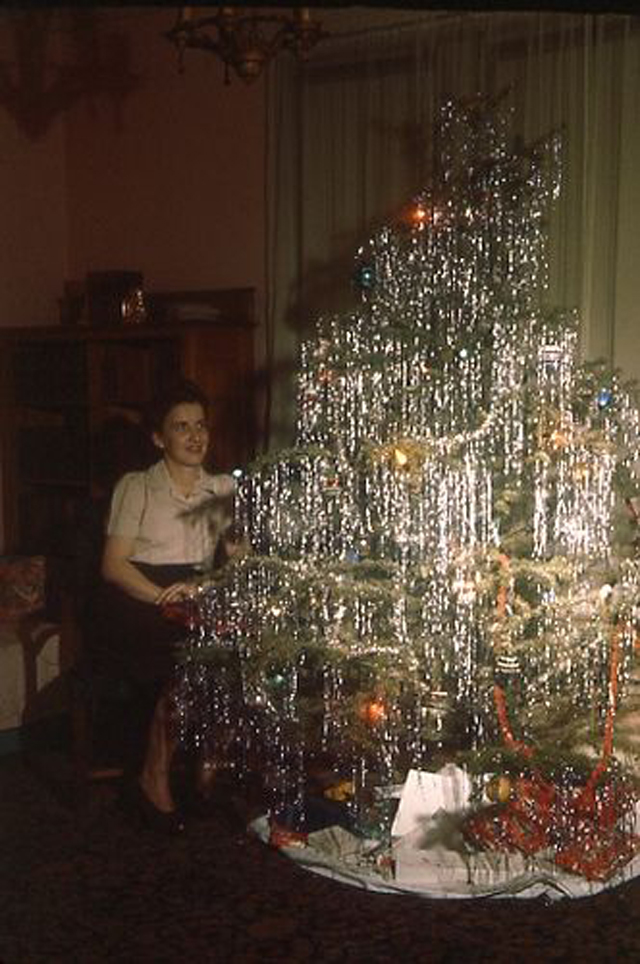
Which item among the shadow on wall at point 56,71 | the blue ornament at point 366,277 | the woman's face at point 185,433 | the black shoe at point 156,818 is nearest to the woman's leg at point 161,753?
the black shoe at point 156,818

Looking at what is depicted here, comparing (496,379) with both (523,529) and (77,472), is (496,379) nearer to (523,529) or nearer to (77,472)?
(523,529)

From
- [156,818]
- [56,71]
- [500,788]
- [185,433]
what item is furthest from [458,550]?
[56,71]

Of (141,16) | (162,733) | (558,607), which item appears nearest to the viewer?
(558,607)

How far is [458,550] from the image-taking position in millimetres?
3139

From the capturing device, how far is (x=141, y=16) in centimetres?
477

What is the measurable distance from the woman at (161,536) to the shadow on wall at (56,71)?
1819mm

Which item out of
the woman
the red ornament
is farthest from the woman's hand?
the red ornament

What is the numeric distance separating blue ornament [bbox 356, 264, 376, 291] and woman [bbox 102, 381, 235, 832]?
0.69m

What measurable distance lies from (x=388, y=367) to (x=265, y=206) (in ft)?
4.84

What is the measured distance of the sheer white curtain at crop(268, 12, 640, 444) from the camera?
3.56 meters

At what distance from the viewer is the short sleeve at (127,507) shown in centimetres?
359

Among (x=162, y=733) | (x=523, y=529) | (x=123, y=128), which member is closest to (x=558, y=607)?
(x=523, y=529)

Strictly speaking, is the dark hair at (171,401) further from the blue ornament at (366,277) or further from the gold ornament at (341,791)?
Result: the gold ornament at (341,791)

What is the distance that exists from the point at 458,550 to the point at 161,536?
101 cm
